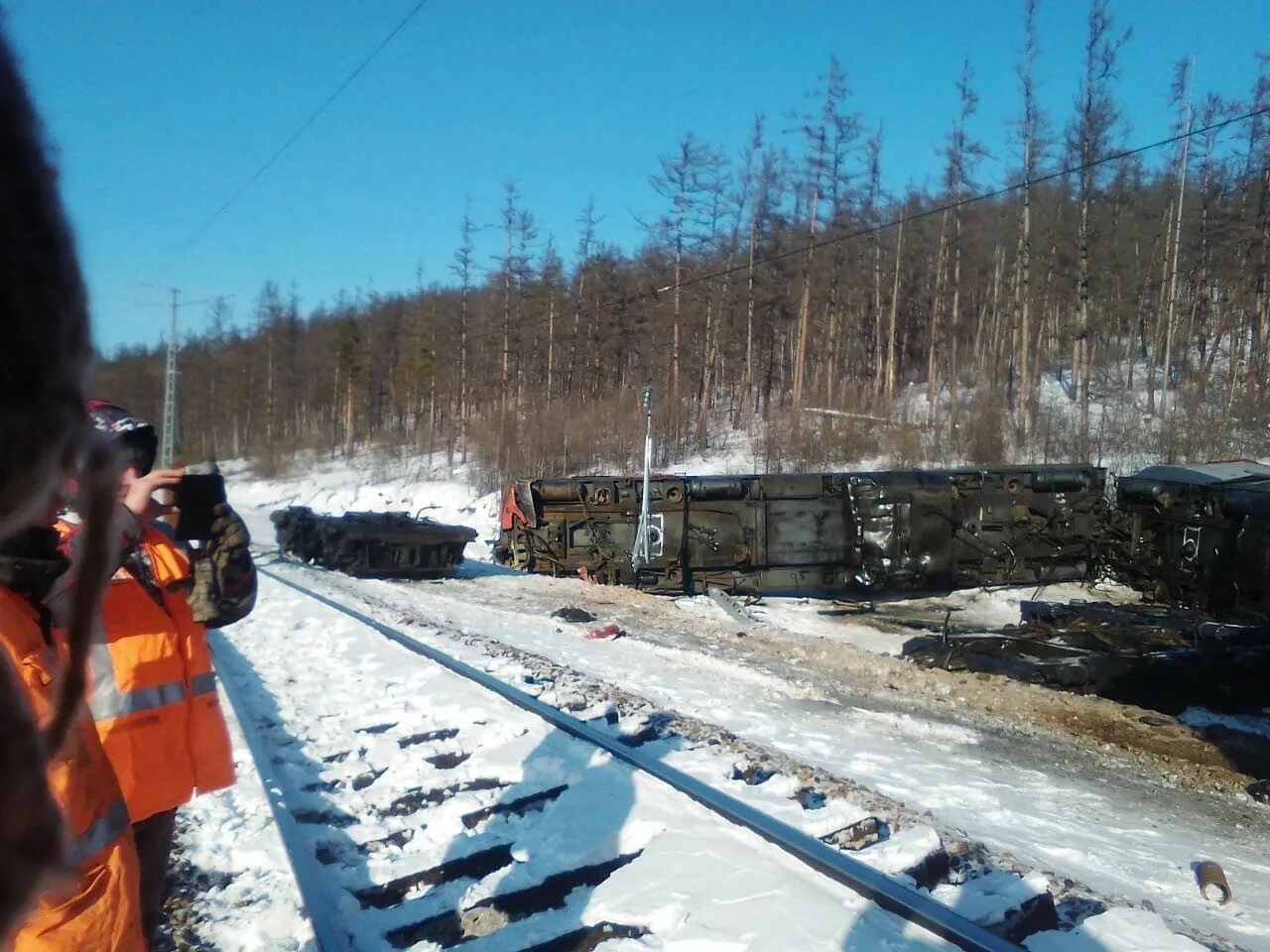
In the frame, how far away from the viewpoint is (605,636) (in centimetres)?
1110

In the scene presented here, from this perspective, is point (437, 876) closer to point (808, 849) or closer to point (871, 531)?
point (808, 849)

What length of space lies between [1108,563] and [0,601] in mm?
17090

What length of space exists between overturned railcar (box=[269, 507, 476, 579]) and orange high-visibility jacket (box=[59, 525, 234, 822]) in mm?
15067

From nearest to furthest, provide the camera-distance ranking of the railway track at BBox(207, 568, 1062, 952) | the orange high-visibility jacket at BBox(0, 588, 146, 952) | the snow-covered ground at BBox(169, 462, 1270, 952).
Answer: the orange high-visibility jacket at BBox(0, 588, 146, 952) < the railway track at BBox(207, 568, 1062, 952) < the snow-covered ground at BBox(169, 462, 1270, 952)

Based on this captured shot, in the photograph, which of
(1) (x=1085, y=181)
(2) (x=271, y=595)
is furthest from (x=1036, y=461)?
(2) (x=271, y=595)

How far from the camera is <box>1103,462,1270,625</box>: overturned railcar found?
11.9 metres

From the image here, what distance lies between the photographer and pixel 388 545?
17.5 metres

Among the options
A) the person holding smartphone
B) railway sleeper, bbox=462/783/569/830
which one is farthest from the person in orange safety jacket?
railway sleeper, bbox=462/783/569/830

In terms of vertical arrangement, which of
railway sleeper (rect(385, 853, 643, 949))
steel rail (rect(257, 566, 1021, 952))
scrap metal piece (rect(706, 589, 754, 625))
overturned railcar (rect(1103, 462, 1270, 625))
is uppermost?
overturned railcar (rect(1103, 462, 1270, 625))

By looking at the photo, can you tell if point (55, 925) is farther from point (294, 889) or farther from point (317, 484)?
point (317, 484)

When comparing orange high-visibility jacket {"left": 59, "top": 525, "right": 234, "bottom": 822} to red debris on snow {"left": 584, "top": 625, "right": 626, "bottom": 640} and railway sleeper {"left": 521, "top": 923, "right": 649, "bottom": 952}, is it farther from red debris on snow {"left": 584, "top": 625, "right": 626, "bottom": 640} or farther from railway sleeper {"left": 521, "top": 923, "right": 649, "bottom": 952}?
A: red debris on snow {"left": 584, "top": 625, "right": 626, "bottom": 640}

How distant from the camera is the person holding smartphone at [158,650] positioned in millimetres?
2467

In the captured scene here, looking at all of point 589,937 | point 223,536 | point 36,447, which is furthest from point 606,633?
point 36,447

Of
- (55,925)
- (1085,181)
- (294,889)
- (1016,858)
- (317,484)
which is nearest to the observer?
(55,925)
